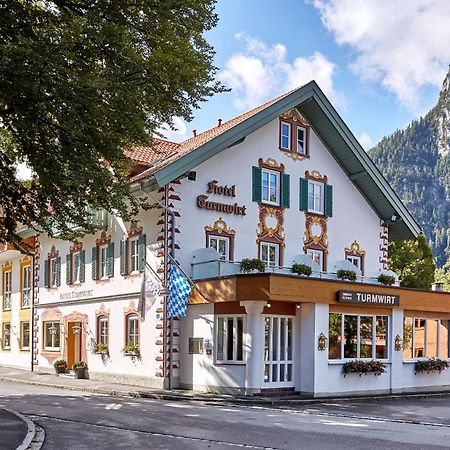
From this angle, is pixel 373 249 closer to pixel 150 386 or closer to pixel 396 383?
pixel 396 383

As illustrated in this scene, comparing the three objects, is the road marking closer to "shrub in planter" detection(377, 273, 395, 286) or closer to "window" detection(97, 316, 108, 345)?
"window" detection(97, 316, 108, 345)

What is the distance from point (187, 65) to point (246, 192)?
12948 millimetres

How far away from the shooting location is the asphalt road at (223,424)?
514 inches

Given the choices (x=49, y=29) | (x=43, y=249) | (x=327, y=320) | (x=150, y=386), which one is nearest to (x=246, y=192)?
(x=327, y=320)

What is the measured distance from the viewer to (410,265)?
170 ft

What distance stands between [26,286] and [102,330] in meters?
Result: 9.84

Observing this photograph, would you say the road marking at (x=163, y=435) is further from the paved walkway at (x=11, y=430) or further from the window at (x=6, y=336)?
the window at (x=6, y=336)

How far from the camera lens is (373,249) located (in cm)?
3241

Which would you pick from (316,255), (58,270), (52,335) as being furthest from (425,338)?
(52,335)

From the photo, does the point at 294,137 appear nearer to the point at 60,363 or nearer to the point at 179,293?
the point at 179,293

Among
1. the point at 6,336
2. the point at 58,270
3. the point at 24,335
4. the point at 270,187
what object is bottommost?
the point at 6,336

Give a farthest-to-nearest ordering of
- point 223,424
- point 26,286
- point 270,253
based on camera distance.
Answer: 1. point 26,286
2. point 270,253
3. point 223,424

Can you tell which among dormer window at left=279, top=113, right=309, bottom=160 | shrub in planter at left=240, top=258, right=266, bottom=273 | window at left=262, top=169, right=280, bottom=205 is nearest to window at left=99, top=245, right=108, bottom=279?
window at left=262, top=169, right=280, bottom=205

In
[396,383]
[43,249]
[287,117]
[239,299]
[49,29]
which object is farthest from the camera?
[43,249]
